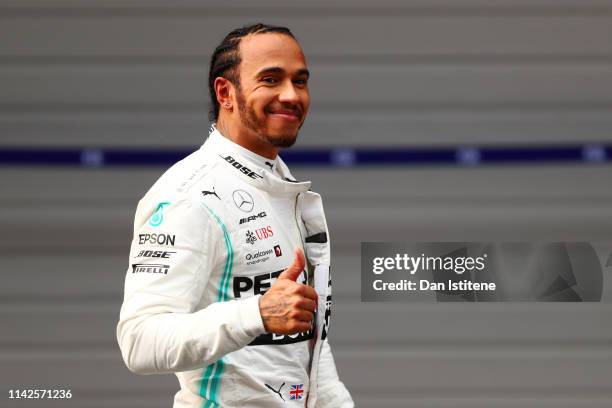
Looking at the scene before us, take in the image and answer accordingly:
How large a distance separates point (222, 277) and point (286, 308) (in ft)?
1.03

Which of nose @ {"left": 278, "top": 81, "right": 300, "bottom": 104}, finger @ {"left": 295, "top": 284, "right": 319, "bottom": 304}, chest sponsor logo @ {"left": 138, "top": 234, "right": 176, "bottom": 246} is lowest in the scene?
finger @ {"left": 295, "top": 284, "right": 319, "bottom": 304}

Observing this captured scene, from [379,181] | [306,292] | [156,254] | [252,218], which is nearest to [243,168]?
[252,218]

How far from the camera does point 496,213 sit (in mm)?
4500

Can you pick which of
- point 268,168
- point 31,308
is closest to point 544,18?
point 268,168

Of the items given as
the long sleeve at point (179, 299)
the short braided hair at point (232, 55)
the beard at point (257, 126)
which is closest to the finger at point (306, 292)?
the long sleeve at point (179, 299)

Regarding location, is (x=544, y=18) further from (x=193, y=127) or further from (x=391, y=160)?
(x=193, y=127)

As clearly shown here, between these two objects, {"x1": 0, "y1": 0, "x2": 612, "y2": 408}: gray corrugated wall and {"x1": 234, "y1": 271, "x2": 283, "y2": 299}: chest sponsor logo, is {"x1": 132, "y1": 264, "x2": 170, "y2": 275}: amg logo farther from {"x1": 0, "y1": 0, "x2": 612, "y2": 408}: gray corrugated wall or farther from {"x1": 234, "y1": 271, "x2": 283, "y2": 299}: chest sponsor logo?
{"x1": 0, "y1": 0, "x2": 612, "y2": 408}: gray corrugated wall

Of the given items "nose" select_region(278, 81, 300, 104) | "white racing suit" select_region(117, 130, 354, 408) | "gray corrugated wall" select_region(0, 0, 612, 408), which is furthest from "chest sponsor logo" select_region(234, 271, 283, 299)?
"gray corrugated wall" select_region(0, 0, 612, 408)

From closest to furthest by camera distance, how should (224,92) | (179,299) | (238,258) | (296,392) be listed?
(179,299)
(238,258)
(296,392)
(224,92)

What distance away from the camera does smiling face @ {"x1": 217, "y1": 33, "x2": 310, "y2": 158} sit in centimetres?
239

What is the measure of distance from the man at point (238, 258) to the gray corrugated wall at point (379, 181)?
187 centimetres

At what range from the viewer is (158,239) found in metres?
2.17

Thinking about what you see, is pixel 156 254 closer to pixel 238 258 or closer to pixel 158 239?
pixel 158 239

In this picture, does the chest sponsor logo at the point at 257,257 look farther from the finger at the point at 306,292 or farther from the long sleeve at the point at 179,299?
the finger at the point at 306,292
